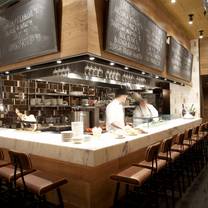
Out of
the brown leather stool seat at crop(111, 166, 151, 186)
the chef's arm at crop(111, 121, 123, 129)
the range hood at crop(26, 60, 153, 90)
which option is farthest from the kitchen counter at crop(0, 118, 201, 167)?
the range hood at crop(26, 60, 153, 90)

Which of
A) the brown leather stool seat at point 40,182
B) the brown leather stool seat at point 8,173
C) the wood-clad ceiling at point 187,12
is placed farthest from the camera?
the wood-clad ceiling at point 187,12

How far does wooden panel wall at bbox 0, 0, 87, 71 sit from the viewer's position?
2699 millimetres

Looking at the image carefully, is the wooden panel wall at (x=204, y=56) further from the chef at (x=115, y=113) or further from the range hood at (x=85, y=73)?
the chef at (x=115, y=113)

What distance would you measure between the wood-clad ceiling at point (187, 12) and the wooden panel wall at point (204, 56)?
96 centimetres

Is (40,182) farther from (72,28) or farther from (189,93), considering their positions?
(189,93)

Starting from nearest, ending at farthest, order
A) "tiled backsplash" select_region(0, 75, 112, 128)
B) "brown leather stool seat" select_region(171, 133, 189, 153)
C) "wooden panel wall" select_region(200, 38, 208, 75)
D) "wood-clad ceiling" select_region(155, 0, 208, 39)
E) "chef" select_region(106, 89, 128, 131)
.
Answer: "brown leather stool seat" select_region(171, 133, 189, 153) → "chef" select_region(106, 89, 128, 131) → "wood-clad ceiling" select_region(155, 0, 208, 39) → "tiled backsplash" select_region(0, 75, 112, 128) → "wooden panel wall" select_region(200, 38, 208, 75)

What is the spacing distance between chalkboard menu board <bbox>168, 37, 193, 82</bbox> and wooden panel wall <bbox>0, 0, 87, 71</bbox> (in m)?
3.05

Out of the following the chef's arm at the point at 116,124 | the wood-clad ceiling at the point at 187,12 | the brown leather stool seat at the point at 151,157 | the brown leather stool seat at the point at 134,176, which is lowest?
the brown leather stool seat at the point at 134,176

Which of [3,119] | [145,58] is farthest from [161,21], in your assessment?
[3,119]

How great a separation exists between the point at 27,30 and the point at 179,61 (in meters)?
3.91

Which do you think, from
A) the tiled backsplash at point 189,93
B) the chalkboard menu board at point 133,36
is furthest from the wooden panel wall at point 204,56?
the chalkboard menu board at point 133,36

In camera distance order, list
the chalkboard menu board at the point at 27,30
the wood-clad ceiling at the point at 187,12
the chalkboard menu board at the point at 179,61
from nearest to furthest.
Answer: the chalkboard menu board at the point at 27,30 < the wood-clad ceiling at the point at 187,12 < the chalkboard menu board at the point at 179,61

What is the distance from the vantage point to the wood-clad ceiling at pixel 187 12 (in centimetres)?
475

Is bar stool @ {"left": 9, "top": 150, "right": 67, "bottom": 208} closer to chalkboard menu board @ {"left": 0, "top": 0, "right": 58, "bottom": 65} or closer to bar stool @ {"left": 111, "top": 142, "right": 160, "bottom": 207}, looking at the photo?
bar stool @ {"left": 111, "top": 142, "right": 160, "bottom": 207}
